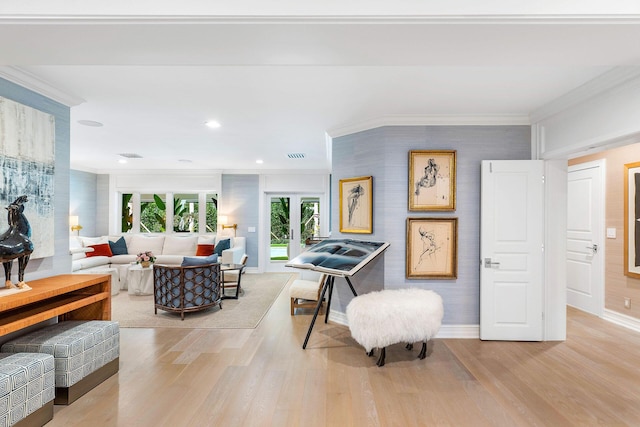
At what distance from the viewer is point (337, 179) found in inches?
173

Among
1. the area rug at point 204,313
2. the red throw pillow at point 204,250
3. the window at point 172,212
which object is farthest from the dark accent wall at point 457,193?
the window at point 172,212

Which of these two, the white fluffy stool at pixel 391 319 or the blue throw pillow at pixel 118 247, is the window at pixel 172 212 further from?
the white fluffy stool at pixel 391 319

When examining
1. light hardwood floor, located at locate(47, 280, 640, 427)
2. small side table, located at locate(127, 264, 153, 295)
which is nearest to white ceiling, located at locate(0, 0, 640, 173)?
small side table, located at locate(127, 264, 153, 295)

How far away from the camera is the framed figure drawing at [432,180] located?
3.73 metres

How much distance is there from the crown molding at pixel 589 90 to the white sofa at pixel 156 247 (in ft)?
19.7

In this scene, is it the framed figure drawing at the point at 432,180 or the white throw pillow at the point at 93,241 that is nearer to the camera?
the framed figure drawing at the point at 432,180

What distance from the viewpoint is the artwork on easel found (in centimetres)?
248

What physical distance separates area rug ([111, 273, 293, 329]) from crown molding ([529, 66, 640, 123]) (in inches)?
159

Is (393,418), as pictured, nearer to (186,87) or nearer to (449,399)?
(449,399)

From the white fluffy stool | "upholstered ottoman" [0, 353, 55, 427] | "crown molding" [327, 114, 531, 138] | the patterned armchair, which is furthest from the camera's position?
the patterned armchair

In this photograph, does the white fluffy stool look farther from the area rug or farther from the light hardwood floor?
the area rug

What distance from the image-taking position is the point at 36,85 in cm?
280

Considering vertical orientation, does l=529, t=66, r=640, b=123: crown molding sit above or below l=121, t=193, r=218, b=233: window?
above

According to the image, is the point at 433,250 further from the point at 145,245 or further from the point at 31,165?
the point at 145,245
